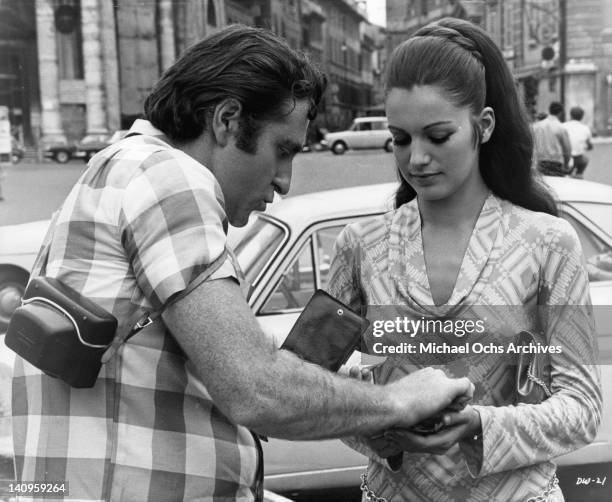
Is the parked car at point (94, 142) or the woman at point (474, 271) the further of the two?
the parked car at point (94, 142)

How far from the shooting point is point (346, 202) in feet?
11.1

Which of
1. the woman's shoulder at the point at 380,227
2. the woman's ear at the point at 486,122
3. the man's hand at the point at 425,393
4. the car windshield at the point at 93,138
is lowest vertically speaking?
the man's hand at the point at 425,393

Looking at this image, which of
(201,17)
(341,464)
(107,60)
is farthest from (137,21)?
(341,464)

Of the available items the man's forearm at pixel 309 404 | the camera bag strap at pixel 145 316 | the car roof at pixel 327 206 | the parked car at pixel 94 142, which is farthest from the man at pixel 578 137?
the camera bag strap at pixel 145 316

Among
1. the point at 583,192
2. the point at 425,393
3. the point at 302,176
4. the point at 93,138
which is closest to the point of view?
the point at 425,393

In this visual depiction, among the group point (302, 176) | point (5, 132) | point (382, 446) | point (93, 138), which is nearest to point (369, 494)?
point (382, 446)

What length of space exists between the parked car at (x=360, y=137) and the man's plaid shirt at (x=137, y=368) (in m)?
2.22

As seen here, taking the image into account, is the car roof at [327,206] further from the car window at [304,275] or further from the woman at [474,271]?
the woman at [474,271]

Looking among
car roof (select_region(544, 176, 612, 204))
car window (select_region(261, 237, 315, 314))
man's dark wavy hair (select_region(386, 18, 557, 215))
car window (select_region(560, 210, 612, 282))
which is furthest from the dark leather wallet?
car roof (select_region(544, 176, 612, 204))

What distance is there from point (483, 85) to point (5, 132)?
3.31 m

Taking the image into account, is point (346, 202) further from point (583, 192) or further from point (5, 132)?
point (5, 132)

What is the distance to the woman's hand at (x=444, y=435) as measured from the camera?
1387mm

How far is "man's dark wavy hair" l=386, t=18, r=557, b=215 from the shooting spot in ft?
5.09

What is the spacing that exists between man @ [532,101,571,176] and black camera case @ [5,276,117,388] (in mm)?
3611
